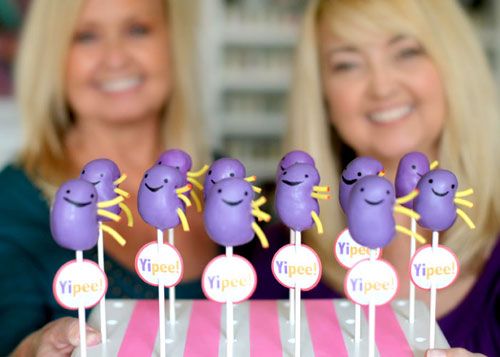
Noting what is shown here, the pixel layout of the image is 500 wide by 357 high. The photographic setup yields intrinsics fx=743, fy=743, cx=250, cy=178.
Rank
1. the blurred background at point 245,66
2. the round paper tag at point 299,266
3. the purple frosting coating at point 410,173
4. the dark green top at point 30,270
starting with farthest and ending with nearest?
the blurred background at point 245,66, the dark green top at point 30,270, the purple frosting coating at point 410,173, the round paper tag at point 299,266

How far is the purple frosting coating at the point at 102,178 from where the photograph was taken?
1.20m

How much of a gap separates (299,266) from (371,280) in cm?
12

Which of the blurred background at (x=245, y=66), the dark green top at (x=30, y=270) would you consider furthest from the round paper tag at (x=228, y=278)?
the blurred background at (x=245, y=66)

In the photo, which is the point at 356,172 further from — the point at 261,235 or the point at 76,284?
the point at 76,284

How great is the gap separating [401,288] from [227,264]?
2.60 ft

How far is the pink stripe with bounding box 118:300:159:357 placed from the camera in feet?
3.94

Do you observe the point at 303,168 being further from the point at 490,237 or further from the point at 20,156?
the point at 20,156

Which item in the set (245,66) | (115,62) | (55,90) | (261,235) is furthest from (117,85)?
(245,66)

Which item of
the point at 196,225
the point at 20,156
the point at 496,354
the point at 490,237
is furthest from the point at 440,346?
the point at 20,156

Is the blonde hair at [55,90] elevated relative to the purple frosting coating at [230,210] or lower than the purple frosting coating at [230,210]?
elevated

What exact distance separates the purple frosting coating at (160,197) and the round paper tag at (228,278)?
107mm

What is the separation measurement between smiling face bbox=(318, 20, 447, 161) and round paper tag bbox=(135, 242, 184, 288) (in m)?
0.85

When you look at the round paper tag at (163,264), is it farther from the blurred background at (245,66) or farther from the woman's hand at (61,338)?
the blurred background at (245,66)

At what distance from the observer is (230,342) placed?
116 centimetres
